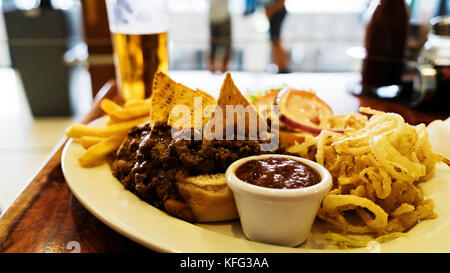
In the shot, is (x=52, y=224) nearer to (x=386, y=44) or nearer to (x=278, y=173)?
(x=278, y=173)

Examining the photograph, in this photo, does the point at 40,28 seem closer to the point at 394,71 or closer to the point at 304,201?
the point at 394,71

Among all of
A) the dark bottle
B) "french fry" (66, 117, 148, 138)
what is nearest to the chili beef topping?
"french fry" (66, 117, 148, 138)

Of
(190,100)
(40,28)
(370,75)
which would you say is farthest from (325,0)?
(190,100)

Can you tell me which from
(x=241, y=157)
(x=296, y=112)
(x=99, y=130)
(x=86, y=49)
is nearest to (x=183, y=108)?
(x=241, y=157)

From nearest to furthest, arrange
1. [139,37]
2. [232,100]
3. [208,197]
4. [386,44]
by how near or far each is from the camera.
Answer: [208,197], [232,100], [139,37], [386,44]

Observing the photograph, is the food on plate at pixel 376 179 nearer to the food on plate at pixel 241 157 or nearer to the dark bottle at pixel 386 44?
the food on plate at pixel 241 157

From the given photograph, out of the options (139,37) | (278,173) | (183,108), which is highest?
(139,37)
